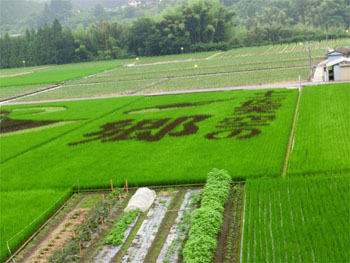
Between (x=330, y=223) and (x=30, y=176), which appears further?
(x=30, y=176)

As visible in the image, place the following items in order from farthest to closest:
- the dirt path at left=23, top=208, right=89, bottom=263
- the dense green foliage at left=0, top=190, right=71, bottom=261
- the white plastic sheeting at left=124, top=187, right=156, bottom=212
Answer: the white plastic sheeting at left=124, top=187, right=156, bottom=212 → the dense green foliage at left=0, top=190, right=71, bottom=261 → the dirt path at left=23, top=208, right=89, bottom=263

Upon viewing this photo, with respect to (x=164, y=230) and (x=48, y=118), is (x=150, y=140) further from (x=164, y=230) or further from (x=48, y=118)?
(x=48, y=118)

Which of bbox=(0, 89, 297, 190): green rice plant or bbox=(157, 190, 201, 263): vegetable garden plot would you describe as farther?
bbox=(0, 89, 297, 190): green rice plant

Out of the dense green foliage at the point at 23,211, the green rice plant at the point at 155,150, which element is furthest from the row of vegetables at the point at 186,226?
the green rice plant at the point at 155,150

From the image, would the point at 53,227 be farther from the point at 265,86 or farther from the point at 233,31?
the point at 233,31

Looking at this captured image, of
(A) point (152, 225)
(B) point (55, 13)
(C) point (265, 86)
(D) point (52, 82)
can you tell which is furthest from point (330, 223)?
(B) point (55, 13)

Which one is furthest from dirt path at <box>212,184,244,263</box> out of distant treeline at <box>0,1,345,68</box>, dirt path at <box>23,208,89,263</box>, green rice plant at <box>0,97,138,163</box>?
distant treeline at <box>0,1,345,68</box>

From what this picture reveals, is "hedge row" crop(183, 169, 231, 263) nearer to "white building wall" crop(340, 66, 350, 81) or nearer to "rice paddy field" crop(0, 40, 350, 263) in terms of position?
"rice paddy field" crop(0, 40, 350, 263)

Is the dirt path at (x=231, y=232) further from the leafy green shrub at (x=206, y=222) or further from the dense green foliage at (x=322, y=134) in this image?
the dense green foliage at (x=322, y=134)
